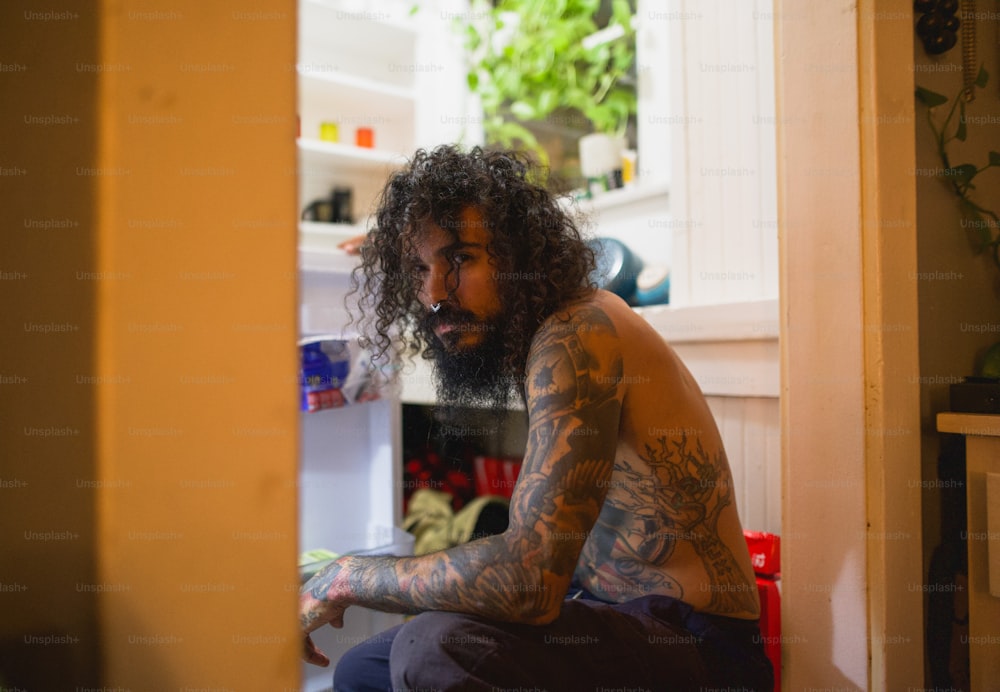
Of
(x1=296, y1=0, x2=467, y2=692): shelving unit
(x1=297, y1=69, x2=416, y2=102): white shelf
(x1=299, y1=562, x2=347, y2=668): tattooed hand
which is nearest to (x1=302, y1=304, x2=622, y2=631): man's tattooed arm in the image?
(x1=299, y1=562, x2=347, y2=668): tattooed hand

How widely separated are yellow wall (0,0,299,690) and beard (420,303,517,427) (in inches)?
29.4

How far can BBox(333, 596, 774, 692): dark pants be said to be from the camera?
31.3 inches

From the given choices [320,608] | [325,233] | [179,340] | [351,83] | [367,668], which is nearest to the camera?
[179,340]

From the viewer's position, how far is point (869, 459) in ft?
3.33

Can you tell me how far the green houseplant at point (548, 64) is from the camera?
1.97m

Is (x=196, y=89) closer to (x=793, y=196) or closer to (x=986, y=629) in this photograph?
(x=793, y=196)

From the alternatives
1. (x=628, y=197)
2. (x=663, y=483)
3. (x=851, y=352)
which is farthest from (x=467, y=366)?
(x=628, y=197)

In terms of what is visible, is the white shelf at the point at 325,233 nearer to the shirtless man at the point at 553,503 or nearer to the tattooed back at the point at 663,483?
the shirtless man at the point at 553,503

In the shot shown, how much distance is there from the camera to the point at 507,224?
1213mm

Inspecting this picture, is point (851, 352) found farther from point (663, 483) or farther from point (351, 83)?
point (351, 83)

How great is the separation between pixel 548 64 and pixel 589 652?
186 cm

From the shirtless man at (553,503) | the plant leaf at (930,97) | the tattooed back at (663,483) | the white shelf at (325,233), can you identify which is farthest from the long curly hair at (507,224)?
the white shelf at (325,233)

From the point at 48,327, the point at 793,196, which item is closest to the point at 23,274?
the point at 48,327

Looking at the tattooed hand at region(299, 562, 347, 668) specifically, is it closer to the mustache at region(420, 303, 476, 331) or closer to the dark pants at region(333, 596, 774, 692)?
the dark pants at region(333, 596, 774, 692)
